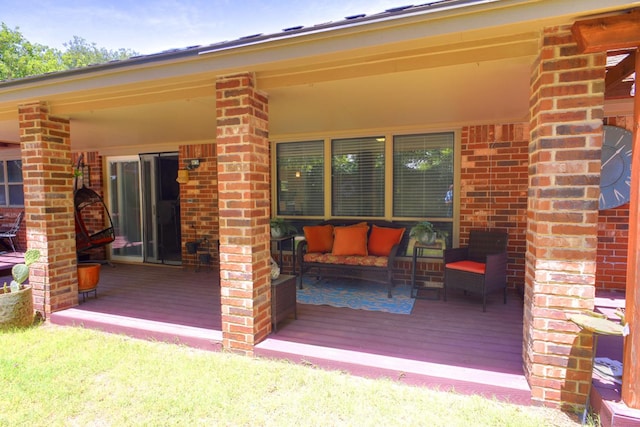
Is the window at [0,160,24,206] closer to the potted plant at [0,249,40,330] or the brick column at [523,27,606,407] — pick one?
the potted plant at [0,249,40,330]

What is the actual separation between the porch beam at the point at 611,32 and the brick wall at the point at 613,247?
3.21 m

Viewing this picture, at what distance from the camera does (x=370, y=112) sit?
4.14 m

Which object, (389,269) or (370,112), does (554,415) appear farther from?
(370,112)

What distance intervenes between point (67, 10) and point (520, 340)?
21.0 meters

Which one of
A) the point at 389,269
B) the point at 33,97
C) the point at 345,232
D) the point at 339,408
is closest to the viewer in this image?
the point at 339,408

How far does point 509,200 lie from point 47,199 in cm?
558

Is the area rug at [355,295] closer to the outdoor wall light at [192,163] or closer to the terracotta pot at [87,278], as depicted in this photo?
the terracotta pot at [87,278]

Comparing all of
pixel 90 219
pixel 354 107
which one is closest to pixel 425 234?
pixel 354 107

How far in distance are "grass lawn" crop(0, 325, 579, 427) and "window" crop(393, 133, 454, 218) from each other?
10.1 feet

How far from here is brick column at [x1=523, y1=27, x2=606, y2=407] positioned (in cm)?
200

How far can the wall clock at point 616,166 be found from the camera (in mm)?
4105

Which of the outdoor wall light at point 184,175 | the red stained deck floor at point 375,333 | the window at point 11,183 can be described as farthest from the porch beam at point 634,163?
the window at point 11,183

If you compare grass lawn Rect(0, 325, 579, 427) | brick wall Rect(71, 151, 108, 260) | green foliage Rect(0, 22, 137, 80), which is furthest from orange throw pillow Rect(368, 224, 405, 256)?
green foliage Rect(0, 22, 137, 80)

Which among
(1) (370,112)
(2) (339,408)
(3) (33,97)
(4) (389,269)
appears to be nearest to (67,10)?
(3) (33,97)
